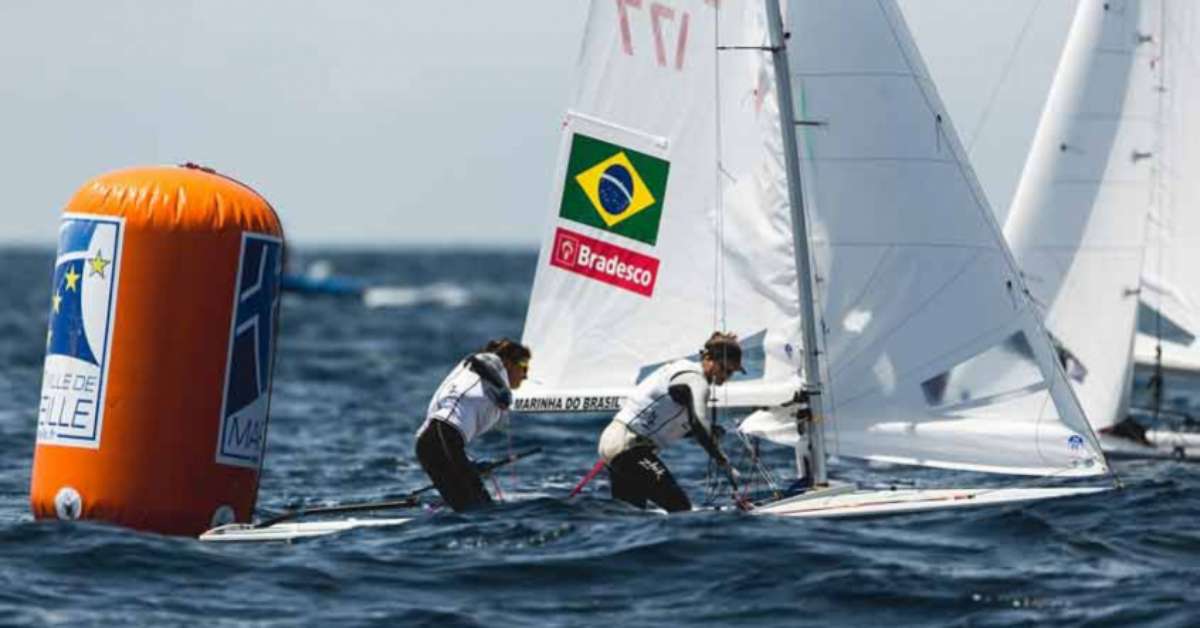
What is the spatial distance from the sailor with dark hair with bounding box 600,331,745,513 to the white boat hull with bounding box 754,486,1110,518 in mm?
550

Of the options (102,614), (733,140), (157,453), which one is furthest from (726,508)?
(102,614)

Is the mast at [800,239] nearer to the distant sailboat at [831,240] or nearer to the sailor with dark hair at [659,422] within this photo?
the distant sailboat at [831,240]

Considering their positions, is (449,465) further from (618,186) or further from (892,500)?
(892,500)

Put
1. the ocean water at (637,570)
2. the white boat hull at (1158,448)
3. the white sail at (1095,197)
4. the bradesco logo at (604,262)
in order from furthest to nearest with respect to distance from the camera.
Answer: the white sail at (1095,197), the white boat hull at (1158,448), the bradesco logo at (604,262), the ocean water at (637,570)

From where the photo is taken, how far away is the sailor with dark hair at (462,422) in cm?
1500

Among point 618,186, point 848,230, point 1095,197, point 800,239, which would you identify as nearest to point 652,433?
point 800,239

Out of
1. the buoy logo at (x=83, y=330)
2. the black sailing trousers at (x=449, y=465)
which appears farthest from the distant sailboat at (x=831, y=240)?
the buoy logo at (x=83, y=330)

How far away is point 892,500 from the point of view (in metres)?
14.9

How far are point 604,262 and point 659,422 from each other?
1.30m

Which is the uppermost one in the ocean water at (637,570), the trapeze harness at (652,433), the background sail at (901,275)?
the background sail at (901,275)

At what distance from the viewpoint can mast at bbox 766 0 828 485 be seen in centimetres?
1528

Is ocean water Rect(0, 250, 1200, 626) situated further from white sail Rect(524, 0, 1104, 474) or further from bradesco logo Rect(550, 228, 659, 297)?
bradesco logo Rect(550, 228, 659, 297)

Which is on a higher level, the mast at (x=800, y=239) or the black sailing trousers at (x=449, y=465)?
the mast at (x=800, y=239)

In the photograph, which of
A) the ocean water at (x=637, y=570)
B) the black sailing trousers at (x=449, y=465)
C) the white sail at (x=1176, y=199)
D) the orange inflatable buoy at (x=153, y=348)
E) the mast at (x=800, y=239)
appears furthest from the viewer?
the white sail at (x=1176, y=199)
